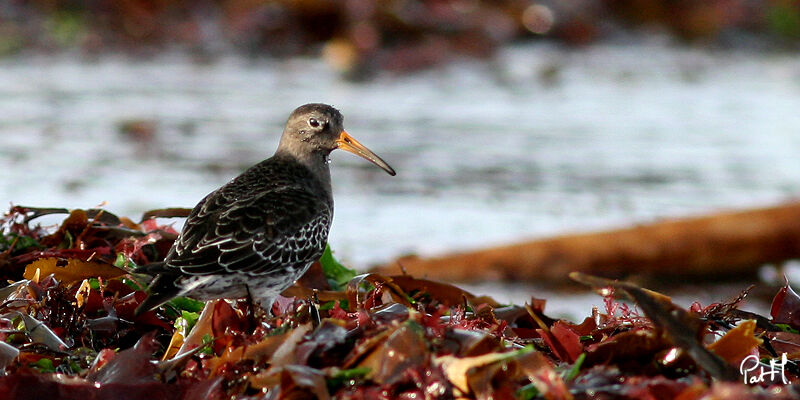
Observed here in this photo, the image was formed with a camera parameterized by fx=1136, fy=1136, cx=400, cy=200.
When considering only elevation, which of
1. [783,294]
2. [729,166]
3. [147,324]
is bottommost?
[729,166]

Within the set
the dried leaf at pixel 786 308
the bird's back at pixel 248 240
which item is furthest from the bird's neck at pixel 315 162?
the dried leaf at pixel 786 308

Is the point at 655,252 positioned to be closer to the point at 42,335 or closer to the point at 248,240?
the point at 248,240

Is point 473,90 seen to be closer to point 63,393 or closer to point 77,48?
point 77,48

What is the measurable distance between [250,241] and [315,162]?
2.26 feet

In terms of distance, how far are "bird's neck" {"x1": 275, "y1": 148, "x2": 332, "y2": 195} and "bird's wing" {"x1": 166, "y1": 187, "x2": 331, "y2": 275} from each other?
327 mm

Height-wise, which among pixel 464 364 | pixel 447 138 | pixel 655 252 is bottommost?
pixel 655 252

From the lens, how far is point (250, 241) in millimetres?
3533

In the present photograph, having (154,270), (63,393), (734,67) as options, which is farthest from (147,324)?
(734,67)

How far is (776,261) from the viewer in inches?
233

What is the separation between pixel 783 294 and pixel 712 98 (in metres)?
8.28

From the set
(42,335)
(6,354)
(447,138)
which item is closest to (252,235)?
(42,335)

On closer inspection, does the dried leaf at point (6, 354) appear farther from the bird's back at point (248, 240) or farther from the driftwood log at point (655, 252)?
the driftwood log at point (655, 252)

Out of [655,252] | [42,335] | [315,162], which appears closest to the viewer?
[42,335]

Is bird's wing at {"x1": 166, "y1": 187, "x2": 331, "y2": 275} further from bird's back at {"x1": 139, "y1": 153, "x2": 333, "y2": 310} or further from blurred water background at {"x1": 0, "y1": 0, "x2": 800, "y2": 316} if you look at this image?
blurred water background at {"x1": 0, "y1": 0, "x2": 800, "y2": 316}
